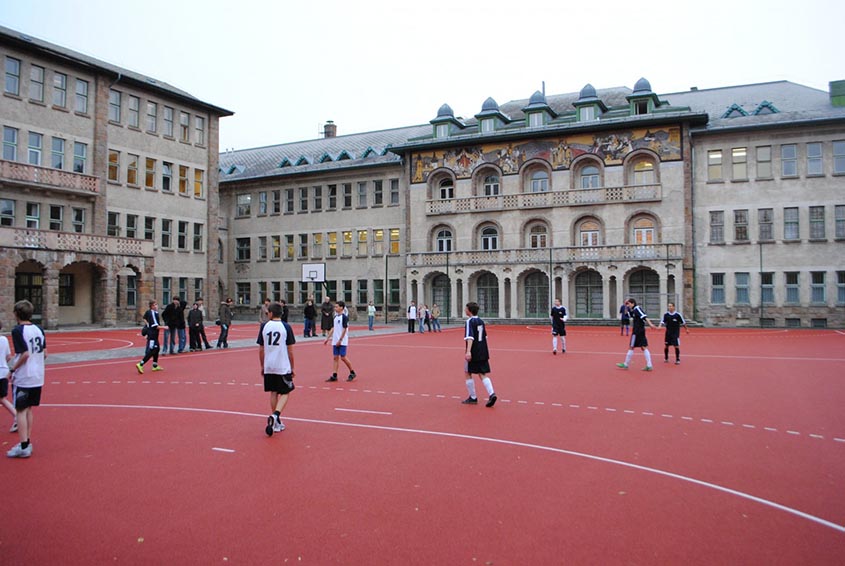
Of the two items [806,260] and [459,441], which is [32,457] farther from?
[806,260]

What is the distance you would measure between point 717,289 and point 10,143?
145 ft

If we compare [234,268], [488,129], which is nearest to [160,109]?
[234,268]

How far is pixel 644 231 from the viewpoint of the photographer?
4397cm

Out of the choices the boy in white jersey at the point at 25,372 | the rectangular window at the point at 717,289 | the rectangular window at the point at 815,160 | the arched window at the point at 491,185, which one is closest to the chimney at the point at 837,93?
the rectangular window at the point at 815,160

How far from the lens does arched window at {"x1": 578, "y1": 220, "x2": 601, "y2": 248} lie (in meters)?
45.3

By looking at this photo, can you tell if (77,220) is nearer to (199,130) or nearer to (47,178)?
(47,178)

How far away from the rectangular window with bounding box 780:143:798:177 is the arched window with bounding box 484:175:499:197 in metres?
19.2

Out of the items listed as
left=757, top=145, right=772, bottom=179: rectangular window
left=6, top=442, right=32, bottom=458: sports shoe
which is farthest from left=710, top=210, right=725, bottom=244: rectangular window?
left=6, top=442, right=32, bottom=458: sports shoe

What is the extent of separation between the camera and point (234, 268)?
58625mm

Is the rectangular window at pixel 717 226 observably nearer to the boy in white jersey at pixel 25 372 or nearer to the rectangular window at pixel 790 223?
the rectangular window at pixel 790 223

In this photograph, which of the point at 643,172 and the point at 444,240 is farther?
the point at 444,240

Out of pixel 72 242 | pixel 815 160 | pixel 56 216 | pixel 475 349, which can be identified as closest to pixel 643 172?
pixel 815 160

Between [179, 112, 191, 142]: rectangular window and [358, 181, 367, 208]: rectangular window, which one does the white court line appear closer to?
[179, 112, 191, 142]: rectangular window

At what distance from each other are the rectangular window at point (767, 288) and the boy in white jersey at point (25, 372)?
42127 mm
